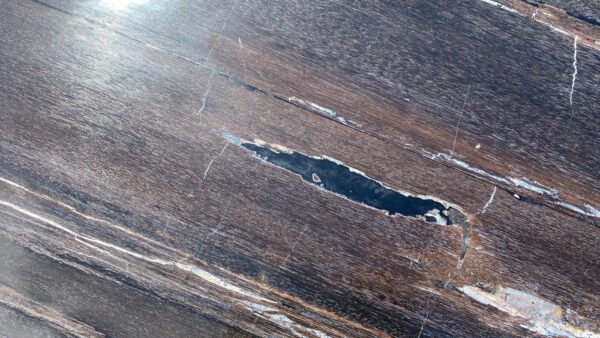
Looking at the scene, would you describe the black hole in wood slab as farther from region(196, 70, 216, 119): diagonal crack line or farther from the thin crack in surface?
region(196, 70, 216, 119): diagonal crack line

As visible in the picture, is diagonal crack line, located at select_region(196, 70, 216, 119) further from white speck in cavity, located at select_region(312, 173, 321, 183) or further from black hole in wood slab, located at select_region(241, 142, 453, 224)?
white speck in cavity, located at select_region(312, 173, 321, 183)

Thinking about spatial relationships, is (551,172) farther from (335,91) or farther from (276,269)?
(276,269)

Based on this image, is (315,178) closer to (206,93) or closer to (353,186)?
(353,186)

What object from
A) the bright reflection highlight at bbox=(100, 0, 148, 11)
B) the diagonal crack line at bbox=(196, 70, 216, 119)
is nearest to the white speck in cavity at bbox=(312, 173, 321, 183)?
the diagonal crack line at bbox=(196, 70, 216, 119)

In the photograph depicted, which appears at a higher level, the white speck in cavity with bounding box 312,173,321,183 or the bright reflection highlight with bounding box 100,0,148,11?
the bright reflection highlight with bounding box 100,0,148,11

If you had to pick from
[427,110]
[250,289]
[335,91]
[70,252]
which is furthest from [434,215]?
[70,252]

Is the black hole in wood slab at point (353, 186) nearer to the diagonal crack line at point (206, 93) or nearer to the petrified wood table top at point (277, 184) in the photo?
the petrified wood table top at point (277, 184)

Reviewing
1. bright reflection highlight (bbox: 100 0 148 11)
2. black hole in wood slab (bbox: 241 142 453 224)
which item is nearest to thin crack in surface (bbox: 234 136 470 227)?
black hole in wood slab (bbox: 241 142 453 224)

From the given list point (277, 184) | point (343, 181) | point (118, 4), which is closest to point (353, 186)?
point (343, 181)

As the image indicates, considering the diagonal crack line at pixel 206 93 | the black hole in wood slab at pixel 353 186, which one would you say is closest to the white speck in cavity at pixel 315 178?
the black hole in wood slab at pixel 353 186
